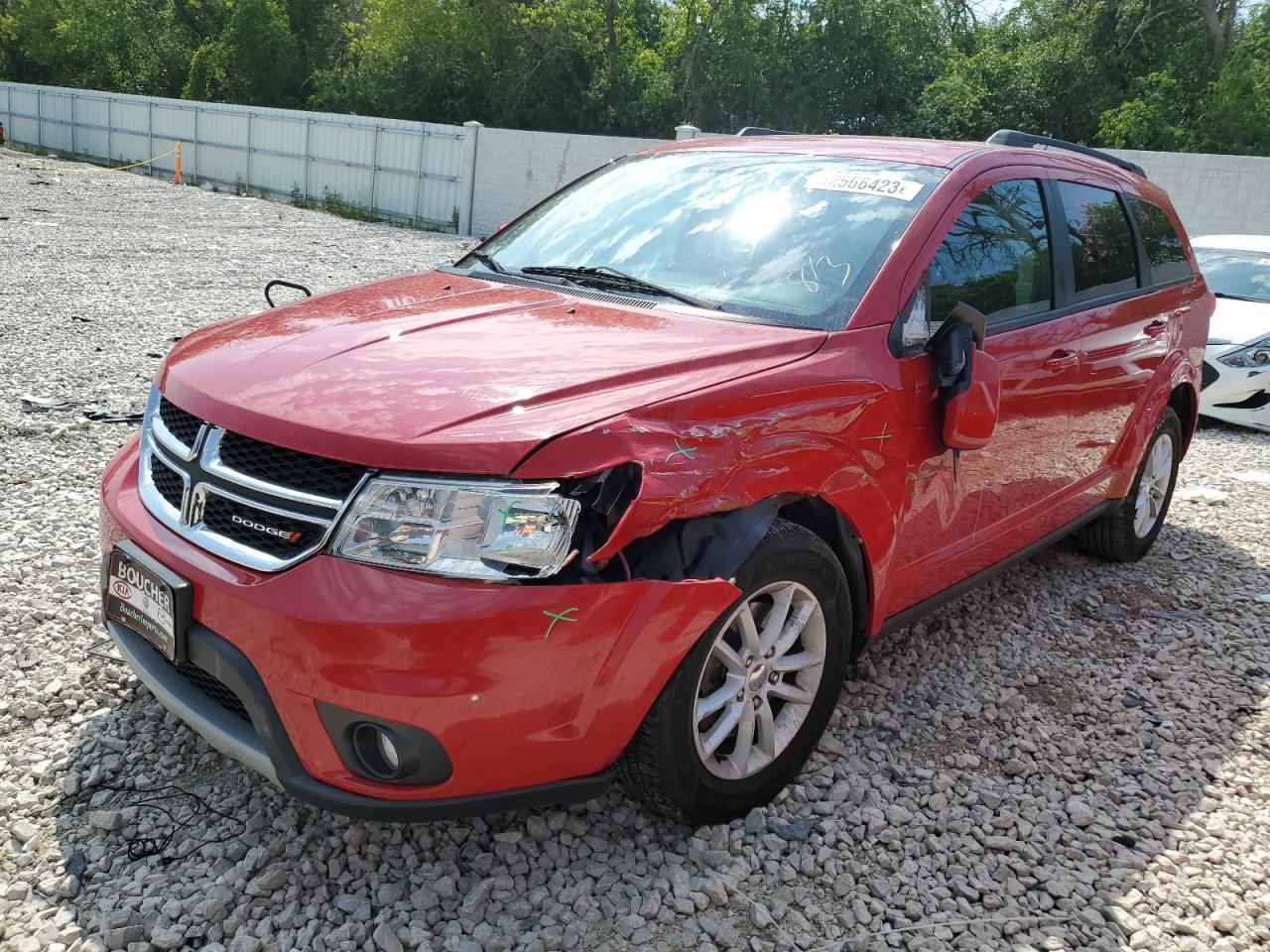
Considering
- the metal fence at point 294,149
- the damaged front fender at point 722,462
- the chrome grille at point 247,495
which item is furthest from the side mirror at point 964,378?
the metal fence at point 294,149

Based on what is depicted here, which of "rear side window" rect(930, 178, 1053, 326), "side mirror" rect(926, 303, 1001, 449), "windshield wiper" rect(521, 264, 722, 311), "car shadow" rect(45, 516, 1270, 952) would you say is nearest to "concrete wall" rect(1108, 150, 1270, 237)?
→ "rear side window" rect(930, 178, 1053, 326)

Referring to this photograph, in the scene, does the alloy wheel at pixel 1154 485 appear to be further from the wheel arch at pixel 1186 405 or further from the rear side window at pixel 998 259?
the rear side window at pixel 998 259

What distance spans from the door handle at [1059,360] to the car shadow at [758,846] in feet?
3.69

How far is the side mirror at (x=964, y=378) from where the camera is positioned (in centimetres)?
304

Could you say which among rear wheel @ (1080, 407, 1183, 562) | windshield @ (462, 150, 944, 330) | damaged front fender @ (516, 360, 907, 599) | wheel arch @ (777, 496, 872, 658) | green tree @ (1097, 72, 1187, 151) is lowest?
rear wheel @ (1080, 407, 1183, 562)

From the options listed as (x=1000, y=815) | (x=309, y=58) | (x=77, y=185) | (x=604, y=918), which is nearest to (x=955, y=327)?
(x=1000, y=815)

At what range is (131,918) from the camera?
242 centimetres

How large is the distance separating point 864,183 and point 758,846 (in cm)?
200

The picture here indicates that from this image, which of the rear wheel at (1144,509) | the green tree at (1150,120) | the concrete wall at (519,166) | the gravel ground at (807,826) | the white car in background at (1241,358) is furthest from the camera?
the green tree at (1150,120)

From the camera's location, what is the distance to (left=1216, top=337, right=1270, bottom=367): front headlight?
8.39 metres

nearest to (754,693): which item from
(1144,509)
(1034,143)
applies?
(1034,143)

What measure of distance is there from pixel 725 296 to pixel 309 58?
45.2m

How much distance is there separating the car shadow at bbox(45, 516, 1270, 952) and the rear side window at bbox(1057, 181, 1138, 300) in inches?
61.6

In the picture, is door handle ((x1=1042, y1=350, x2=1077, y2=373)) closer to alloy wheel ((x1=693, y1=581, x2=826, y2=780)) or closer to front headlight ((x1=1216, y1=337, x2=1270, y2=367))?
alloy wheel ((x1=693, y1=581, x2=826, y2=780))
